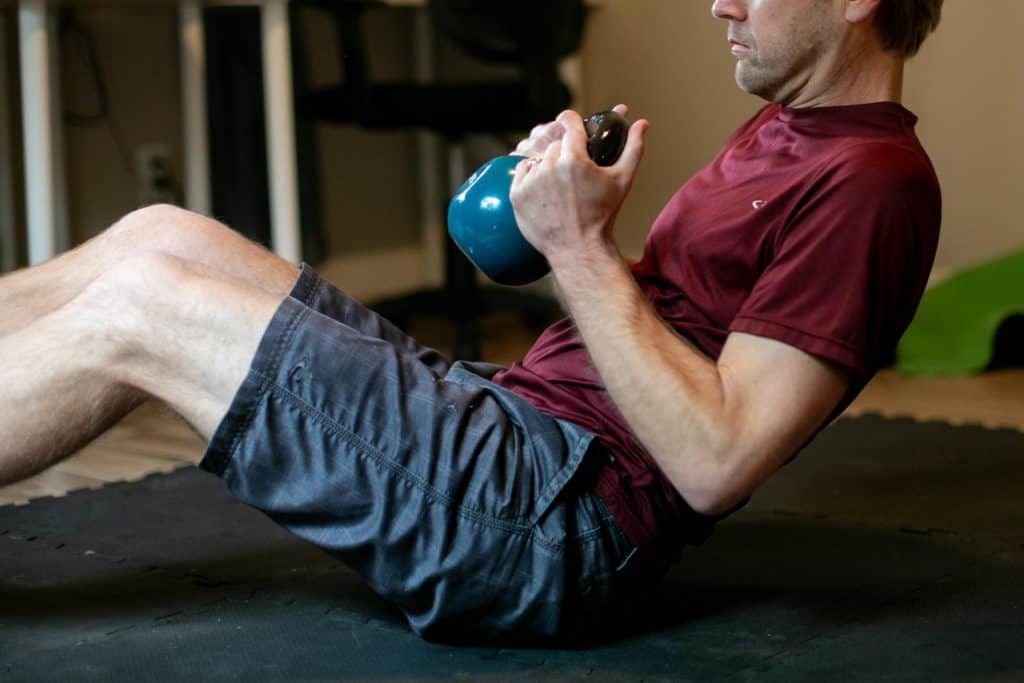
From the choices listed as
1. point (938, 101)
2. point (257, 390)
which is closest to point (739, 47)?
point (257, 390)

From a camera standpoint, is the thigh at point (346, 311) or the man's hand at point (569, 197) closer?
the man's hand at point (569, 197)

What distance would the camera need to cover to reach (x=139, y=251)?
167 cm

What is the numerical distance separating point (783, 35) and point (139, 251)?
765 millimetres

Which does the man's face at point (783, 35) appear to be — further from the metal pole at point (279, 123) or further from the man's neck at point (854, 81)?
the metal pole at point (279, 123)

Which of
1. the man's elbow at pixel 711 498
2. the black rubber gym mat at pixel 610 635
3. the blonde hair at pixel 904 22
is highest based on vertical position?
the blonde hair at pixel 904 22

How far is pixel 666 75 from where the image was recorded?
13.7 feet

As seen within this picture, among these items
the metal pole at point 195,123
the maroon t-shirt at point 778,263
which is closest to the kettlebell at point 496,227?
the maroon t-shirt at point 778,263

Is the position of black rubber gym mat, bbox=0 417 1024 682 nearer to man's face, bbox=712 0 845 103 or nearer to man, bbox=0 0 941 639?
man, bbox=0 0 941 639

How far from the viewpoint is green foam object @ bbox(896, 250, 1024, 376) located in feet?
10.9

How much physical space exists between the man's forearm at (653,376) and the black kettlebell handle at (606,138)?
10 cm

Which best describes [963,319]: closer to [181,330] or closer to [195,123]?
[195,123]

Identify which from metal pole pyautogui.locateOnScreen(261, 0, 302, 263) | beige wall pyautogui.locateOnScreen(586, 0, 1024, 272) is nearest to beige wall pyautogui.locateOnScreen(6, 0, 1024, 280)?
beige wall pyautogui.locateOnScreen(586, 0, 1024, 272)

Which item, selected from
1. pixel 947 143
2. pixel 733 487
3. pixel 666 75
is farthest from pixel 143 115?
pixel 733 487

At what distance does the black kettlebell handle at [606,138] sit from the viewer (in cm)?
146
